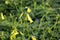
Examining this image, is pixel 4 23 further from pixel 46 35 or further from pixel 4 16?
pixel 46 35

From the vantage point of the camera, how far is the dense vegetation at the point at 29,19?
3262 mm

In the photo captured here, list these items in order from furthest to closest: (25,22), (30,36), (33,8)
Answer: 1. (33,8)
2. (25,22)
3. (30,36)

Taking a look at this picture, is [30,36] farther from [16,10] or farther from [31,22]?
[16,10]

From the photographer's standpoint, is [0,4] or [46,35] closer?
[46,35]

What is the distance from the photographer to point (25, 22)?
3.46 metres

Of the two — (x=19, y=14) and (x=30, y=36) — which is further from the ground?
(x=19, y=14)

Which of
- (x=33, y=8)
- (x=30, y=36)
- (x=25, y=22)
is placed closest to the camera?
(x=30, y=36)

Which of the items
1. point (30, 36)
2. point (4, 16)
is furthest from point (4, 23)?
point (30, 36)

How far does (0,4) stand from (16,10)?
13.3 inches

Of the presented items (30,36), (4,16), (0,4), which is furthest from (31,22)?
(0,4)

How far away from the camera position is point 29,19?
11.3ft

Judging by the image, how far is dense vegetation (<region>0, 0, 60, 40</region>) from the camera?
3.26 meters

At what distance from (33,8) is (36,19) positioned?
0.90ft

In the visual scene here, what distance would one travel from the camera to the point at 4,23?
3416 mm
